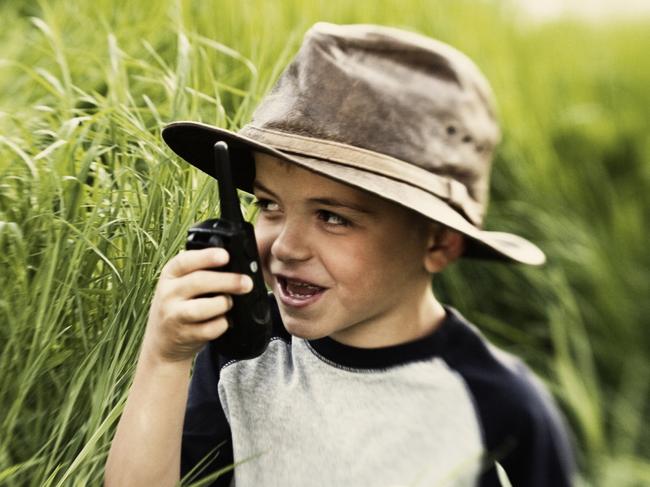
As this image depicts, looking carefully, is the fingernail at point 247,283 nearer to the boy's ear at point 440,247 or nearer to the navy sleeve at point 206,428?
the navy sleeve at point 206,428

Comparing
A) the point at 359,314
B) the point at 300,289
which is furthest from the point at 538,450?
the point at 300,289

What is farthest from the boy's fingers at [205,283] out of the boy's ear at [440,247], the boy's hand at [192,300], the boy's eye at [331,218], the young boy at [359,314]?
the boy's ear at [440,247]

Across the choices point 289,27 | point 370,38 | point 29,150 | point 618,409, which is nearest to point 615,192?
point 618,409

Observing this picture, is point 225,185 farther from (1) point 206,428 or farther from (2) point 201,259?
(1) point 206,428

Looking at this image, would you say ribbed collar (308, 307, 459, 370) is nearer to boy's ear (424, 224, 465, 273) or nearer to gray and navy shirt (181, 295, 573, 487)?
gray and navy shirt (181, 295, 573, 487)

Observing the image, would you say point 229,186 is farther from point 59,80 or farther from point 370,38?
point 59,80

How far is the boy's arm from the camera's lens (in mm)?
1523

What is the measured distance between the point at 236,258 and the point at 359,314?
0.32 metres

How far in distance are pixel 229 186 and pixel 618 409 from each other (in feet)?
6.84

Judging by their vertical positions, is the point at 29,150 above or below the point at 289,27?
below

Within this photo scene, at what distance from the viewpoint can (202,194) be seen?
6.01 feet

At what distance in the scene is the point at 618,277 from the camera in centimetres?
340

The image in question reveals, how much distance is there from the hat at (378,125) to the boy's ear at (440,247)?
0.07 metres

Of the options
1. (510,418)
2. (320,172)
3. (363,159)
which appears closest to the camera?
(320,172)
